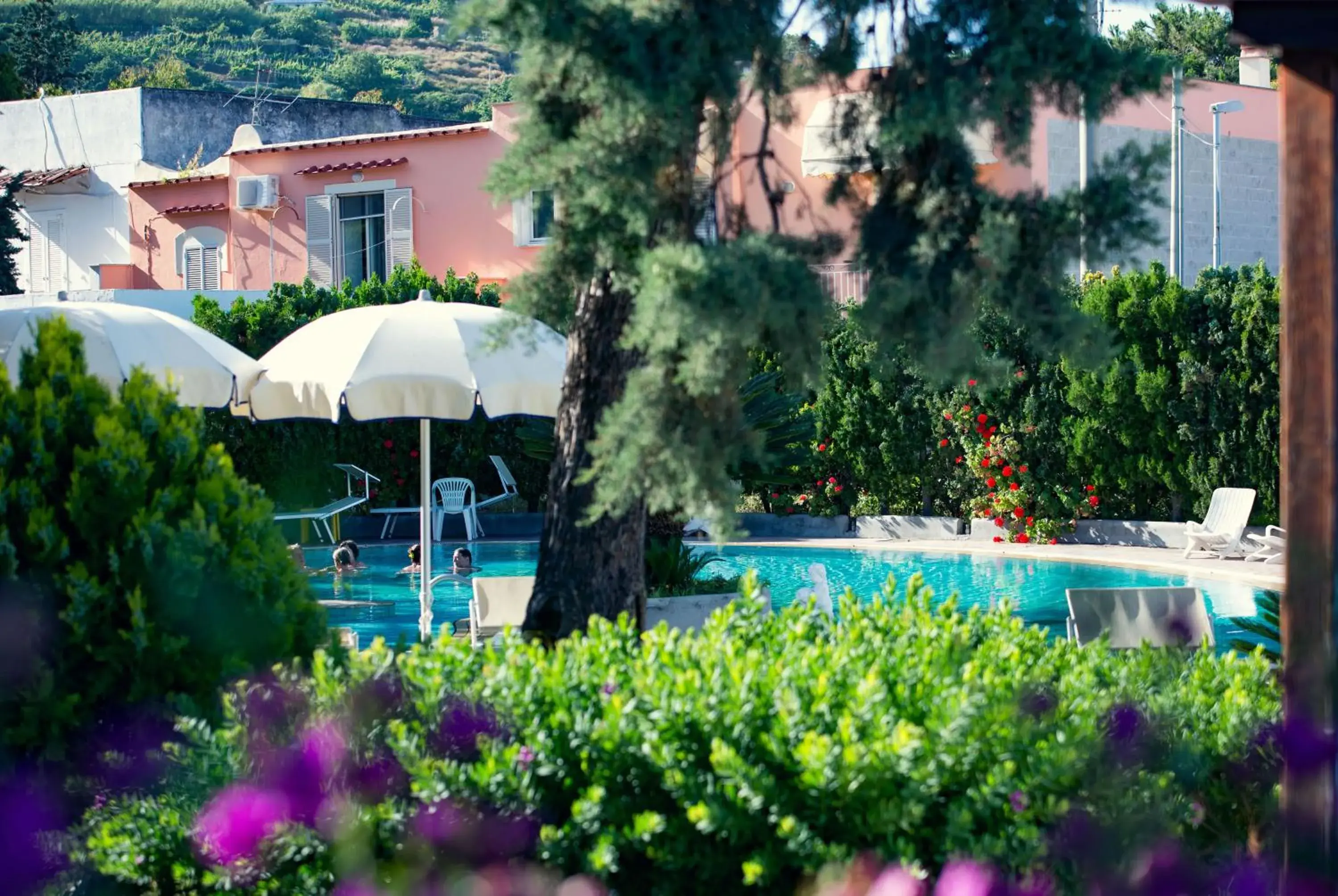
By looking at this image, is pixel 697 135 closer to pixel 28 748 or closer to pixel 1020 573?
pixel 28 748

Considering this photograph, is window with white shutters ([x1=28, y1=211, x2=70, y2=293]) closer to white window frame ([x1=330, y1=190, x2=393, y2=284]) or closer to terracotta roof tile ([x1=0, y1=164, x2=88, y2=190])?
terracotta roof tile ([x1=0, y1=164, x2=88, y2=190])

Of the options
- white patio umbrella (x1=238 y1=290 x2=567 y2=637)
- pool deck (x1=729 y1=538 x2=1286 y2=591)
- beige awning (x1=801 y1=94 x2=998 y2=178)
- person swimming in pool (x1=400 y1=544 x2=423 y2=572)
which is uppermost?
beige awning (x1=801 y1=94 x2=998 y2=178)

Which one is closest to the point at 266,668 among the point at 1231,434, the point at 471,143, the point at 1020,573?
the point at 1020,573

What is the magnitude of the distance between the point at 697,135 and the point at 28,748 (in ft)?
11.0

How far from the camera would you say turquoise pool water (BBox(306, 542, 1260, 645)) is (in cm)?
1590

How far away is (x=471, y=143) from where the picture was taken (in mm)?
31203

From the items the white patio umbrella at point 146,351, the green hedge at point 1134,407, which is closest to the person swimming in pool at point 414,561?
the green hedge at point 1134,407

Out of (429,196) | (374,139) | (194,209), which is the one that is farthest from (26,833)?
(194,209)

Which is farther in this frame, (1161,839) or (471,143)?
(471,143)

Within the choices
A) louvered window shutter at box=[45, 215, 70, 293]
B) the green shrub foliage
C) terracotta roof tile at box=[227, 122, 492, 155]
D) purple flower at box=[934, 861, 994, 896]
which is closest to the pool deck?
the green shrub foliage

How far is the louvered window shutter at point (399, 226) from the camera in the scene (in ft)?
105

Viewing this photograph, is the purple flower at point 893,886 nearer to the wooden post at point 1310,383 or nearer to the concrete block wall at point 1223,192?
the wooden post at point 1310,383

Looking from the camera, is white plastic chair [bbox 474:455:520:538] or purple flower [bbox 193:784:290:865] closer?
purple flower [bbox 193:784:290:865]

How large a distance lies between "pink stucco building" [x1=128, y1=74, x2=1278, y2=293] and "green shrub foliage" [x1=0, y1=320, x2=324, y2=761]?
2369 cm
